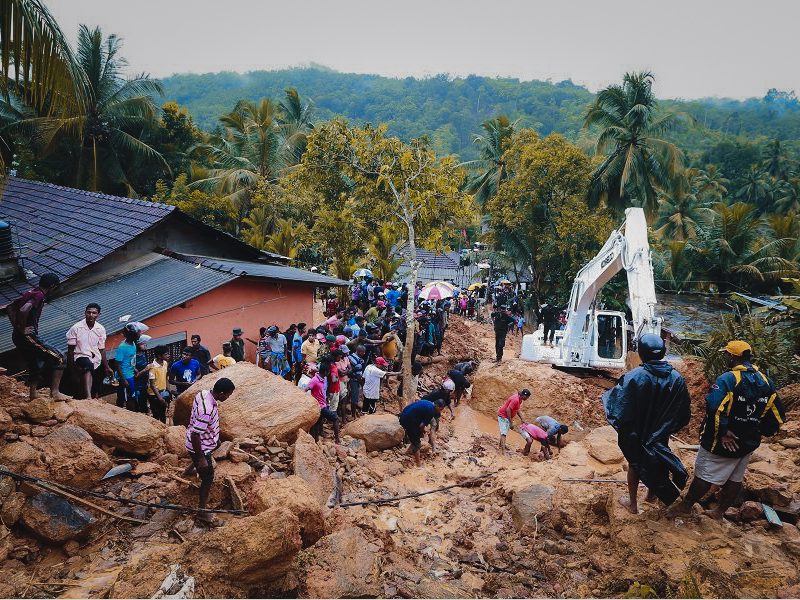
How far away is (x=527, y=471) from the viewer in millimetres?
7820

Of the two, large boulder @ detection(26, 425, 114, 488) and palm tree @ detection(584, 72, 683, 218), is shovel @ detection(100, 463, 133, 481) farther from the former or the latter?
palm tree @ detection(584, 72, 683, 218)

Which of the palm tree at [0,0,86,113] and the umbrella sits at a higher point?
the palm tree at [0,0,86,113]

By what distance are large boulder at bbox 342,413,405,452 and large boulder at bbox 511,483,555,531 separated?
2.76 m

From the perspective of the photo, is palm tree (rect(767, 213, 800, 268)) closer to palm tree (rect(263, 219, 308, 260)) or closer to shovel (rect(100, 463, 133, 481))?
palm tree (rect(263, 219, 308, 260))

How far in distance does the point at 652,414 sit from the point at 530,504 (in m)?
2.13

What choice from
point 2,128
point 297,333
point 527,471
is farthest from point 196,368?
point 2,128

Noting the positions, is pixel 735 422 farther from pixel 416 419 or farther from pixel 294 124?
pixel 294 124

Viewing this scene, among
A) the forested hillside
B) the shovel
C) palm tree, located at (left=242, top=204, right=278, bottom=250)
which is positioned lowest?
the shovel

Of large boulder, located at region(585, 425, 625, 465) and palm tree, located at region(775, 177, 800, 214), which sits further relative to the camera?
palm tree, located at region(775, 177, 800, 214)

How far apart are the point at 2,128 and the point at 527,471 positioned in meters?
22.2

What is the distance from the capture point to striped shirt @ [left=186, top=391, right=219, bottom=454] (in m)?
5.24

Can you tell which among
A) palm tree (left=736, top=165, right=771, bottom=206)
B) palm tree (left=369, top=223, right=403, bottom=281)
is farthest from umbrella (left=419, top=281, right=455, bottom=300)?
palm tree (left=736, top=165, right=771, bottom=206)

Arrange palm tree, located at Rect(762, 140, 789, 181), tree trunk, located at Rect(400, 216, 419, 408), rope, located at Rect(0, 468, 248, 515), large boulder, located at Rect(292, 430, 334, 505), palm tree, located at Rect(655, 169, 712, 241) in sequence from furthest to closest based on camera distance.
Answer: palm tree, located at Rect(762, 140, 789, 181) → palm tree, located at Rect(655, 169, 712, 241) → tree trunk, located at Rect(400, 216, 419, 408) → large boulder, located at Rect(292, 430, 334, 505) → rope, located at Rect(0, 468, 248, 515)

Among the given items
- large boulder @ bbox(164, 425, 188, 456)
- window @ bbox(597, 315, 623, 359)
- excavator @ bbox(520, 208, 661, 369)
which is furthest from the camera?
window @ bbox(597, 315, 623, 359)
